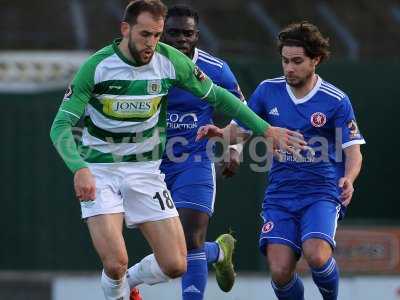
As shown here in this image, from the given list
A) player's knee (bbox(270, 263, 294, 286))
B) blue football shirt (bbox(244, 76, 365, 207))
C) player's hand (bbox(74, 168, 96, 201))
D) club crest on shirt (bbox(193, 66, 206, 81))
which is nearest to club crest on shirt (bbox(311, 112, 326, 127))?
blue football shirt (bbox(244, 76, 365, 207))

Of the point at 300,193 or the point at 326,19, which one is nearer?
the point at 300,193

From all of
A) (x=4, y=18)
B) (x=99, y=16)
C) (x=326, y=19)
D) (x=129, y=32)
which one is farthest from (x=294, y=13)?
(x=129, y=32)

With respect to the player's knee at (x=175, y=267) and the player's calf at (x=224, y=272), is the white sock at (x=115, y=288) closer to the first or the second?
the player's knee at (x=175, y=267)

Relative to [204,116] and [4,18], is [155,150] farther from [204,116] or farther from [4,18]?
[4,18]

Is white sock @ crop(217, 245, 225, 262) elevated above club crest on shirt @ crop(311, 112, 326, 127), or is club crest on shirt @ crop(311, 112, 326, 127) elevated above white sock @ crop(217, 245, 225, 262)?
club crest on shirt @ crop(311, 112, 326, 127)

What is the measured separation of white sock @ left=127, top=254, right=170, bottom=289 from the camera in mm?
8680

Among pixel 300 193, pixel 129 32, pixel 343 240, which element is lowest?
pixel 343 240

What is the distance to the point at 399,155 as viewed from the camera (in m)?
14.5

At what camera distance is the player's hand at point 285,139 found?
839 cm

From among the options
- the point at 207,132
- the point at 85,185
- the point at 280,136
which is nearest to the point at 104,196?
the point at 85,185

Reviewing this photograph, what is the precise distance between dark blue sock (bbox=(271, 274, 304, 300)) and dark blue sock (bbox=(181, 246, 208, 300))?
19.8 inches

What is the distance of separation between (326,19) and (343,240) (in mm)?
5989

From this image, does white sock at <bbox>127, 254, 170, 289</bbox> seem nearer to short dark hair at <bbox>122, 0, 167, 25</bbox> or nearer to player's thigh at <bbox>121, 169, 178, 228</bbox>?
player's thigh at <bbox>121, 169, 178, 228</bbox>

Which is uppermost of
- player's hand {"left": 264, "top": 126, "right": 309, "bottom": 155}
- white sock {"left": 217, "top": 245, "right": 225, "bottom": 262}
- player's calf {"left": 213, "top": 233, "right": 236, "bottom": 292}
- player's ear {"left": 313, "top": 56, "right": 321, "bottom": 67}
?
player's ear {"left": 313, "top": 56, "right": 321, "bottom": 67}
